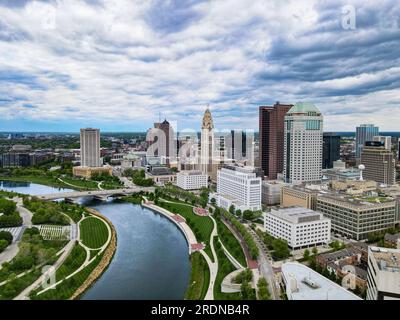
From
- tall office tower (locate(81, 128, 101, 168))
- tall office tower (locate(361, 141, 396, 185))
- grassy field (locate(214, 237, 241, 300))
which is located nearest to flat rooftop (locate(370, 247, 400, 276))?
grassy field (locate(214, 237, 241, 300))

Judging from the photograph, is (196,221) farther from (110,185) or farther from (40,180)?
(40,180)

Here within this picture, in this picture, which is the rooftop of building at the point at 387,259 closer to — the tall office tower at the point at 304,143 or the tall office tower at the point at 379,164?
the tall office tower at the point at 304,143

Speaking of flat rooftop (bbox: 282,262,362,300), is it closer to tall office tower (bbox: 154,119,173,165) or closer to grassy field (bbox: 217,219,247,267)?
grassy field (bbox: 217,219,247,267)

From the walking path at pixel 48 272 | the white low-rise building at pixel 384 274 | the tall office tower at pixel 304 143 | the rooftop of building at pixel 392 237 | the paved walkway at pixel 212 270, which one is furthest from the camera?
the tall office tower at pixel 304 143

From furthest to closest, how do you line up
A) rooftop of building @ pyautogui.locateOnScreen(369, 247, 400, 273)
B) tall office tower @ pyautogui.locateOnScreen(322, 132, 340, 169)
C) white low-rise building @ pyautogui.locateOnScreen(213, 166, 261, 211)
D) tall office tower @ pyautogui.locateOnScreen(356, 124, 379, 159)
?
tall office tower @ pyautogui.locateOnScreen(356, 124, 379, 159), tall office tower @ pyautogui.locateOnScreen(322, 132, 340, 169), white low-rise building @ pyautogui.locateOnScreen(213, 166, 261, 211), rooftop of building @ pyautogui.locateOnScreen(369, 247, 400, 273)

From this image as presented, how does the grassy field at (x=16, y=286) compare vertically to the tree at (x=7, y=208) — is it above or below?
below

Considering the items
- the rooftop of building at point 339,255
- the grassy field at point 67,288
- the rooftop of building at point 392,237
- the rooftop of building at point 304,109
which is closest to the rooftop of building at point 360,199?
the rooftop of building at point 392,237
